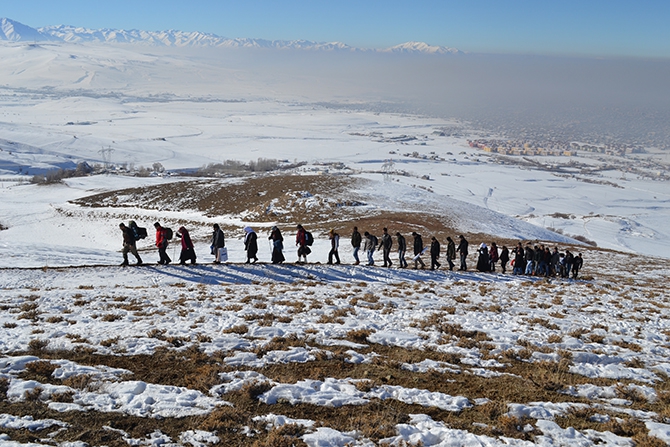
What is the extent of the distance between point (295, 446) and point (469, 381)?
13.1ft

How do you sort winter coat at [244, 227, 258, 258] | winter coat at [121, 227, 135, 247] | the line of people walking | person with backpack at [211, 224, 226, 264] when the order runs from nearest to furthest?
winter coat at [121, 227, 135, 247] < the line of people walking < winter coat at [244, 227, 258, 258] < person with backpack at [211, 224, 226, 264]

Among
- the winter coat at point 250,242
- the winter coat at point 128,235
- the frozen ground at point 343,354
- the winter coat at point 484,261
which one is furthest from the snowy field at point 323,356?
the winter coat at point 484,261

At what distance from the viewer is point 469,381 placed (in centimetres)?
873

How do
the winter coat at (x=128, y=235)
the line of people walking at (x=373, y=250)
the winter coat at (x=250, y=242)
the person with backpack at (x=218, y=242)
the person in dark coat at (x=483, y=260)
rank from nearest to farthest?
the winter coat at (x=128, y=235) → the line of people walking at (x=373, y=250) → the winter coat at (x=250, y=242) → the person with backpack at (x=218, y=242) → the person in dark coat at (x=483, y=260)

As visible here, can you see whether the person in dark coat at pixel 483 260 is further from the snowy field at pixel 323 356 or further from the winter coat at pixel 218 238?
the winter coat at pixel 218 238

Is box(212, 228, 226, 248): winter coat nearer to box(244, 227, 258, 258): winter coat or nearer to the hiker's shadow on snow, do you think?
the hiker's shadow on snow

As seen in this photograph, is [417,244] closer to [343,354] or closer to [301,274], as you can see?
[301,274]

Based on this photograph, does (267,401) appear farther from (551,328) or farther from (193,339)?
(551,328)

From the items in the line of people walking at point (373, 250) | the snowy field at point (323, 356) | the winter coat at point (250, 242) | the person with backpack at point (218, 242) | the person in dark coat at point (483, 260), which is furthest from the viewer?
the person in dark coat at point (483, 260)

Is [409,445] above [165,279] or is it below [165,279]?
above

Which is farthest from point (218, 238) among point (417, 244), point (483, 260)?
point (483, 260)

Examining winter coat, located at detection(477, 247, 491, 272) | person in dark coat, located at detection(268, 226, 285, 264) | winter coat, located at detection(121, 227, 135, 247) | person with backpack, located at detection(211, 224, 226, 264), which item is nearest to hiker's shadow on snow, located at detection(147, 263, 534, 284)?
person in dark coat, located at detection(268, 226, 285, 264)

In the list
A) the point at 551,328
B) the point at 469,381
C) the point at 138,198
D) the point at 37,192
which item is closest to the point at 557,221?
the point at 138,198

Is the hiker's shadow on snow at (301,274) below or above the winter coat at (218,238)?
below
